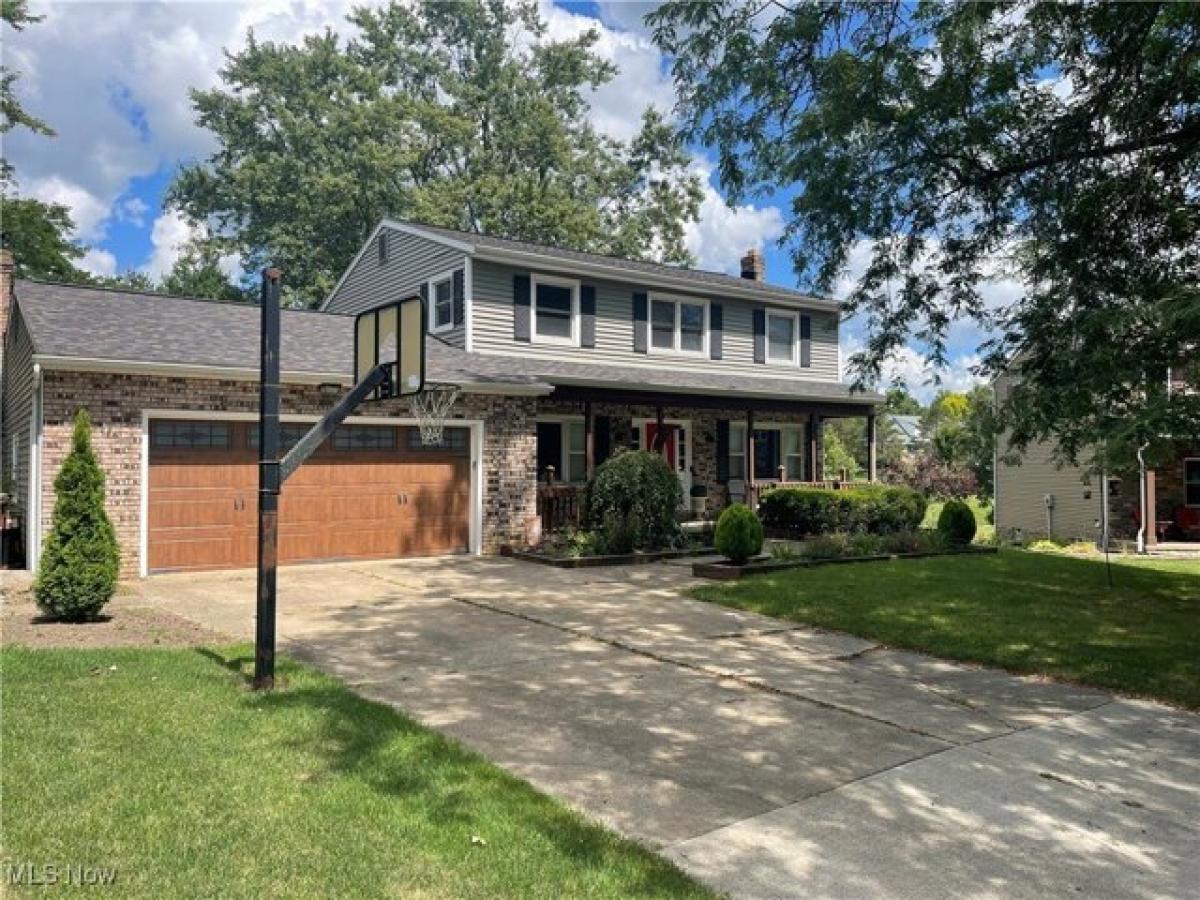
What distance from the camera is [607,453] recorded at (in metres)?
18.7

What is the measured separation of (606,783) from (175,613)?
6.50 m

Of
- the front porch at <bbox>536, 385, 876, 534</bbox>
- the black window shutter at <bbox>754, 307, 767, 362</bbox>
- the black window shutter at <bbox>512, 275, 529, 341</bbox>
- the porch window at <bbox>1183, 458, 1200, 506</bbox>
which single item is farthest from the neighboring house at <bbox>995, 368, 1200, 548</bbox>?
the black window shutter at <bbox>512, 275, 529, 341</bbox>

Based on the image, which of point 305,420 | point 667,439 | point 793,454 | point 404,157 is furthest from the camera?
point 404,157

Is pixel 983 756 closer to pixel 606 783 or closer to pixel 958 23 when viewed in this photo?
pixel 606 783

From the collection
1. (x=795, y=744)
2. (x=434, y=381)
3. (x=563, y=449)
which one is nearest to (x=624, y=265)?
(x=563, y=449)

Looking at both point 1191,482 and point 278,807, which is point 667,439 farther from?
point 278,807

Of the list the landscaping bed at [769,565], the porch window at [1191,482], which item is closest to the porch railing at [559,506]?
the landscaping bed at [769,565]

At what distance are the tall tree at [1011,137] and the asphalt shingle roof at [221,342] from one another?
22.5ft

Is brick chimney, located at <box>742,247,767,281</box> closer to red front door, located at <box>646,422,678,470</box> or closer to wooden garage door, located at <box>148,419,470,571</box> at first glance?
red front door, located at <box>646,422,678,470</box>

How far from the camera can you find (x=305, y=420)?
512 inches

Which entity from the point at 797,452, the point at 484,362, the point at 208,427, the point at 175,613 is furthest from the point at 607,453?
the point at 175,613

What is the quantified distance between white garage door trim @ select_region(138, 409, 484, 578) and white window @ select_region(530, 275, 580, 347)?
12.9 feet

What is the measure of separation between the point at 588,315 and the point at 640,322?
1.42 metres

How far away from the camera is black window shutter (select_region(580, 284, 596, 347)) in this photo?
728 inches
